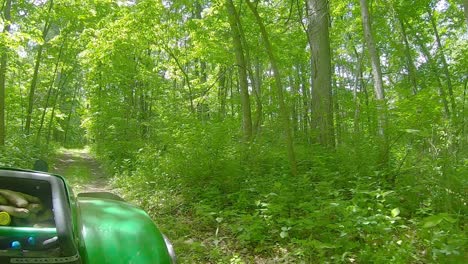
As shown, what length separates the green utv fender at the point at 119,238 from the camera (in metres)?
2.33

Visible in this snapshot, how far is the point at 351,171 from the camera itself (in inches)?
248

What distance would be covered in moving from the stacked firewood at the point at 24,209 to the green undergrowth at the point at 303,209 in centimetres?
252

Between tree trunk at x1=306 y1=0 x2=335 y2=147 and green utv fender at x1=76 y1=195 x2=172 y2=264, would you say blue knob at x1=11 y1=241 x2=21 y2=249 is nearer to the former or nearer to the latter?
green utv fender at x1=76 y1=195 x2=172 y2=264

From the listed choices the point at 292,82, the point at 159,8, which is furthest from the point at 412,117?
the point at 292,82

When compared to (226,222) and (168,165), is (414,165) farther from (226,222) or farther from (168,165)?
(168,165)

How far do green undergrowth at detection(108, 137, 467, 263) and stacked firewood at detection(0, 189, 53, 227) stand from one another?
2519 millimetres

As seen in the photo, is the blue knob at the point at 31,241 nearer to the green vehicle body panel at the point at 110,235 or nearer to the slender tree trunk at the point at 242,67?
the green vehicle body panel at the point at 110,235

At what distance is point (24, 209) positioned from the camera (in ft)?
8.02

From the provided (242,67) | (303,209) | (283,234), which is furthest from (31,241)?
(242,67)

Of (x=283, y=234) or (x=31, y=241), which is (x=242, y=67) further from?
(x=31, y=241)

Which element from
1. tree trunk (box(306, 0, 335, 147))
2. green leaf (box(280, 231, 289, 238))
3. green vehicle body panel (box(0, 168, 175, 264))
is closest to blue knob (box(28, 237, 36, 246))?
green vehicle body panel (box(0, 168, 175, 264))

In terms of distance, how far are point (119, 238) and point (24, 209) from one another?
0.65 m

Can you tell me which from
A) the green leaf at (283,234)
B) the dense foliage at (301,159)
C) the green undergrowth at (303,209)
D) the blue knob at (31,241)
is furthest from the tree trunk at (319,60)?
the blue knob at (31,241)

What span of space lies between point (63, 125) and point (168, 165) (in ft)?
107
